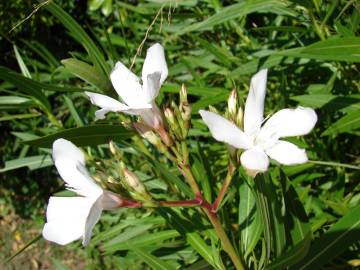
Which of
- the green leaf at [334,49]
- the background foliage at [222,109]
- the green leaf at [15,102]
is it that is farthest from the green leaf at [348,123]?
the green leaf at [15,102]

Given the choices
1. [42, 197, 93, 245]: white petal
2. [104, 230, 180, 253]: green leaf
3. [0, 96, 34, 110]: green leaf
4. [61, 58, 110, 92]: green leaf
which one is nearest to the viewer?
[42, 197, 93, 245]: white petal

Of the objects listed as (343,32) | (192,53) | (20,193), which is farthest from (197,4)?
(20,193)

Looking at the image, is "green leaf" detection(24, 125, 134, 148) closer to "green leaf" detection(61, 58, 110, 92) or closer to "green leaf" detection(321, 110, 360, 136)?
"green leaf" detection(61, 58, 110, 92)

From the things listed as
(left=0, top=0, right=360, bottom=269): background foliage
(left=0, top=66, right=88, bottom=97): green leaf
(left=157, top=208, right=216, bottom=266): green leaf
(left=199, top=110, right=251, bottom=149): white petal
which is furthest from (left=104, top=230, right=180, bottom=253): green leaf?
(left=199, top=110, right=251, bottom=149): white petal

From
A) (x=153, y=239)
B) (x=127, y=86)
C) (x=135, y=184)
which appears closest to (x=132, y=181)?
(x=135, y=184)

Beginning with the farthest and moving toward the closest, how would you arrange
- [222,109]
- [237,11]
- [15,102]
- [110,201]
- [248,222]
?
[222,109], [15,102], [237,11], [248,222], [110,201]

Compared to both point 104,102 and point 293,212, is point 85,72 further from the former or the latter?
point 293,212
